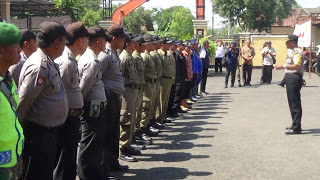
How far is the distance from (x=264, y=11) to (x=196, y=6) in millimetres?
10697

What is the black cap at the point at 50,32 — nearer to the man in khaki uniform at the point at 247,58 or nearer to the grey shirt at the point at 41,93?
the grey shirt at the point at 41,93

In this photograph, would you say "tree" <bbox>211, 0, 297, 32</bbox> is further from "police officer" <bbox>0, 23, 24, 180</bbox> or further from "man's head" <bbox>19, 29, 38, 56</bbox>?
"police officer" <bbox>0, 23, 24, 180</bbox>

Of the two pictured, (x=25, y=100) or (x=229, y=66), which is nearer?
(x=25, y=100)

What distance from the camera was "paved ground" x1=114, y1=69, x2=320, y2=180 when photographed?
6.87 metres

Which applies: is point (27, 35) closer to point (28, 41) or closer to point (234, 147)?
point (28, 41)

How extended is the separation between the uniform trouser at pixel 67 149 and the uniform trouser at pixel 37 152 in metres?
0.65

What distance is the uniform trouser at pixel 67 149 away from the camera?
4926 millimetres

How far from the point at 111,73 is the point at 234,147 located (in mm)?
3138

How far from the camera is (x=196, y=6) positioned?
53250 mm

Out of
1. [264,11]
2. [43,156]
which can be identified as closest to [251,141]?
[43,156]

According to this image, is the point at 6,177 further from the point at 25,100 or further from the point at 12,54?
the point at 25,100

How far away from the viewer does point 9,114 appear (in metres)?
3.08

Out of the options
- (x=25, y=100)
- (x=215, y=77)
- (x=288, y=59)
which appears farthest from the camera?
(x=215, y=77)

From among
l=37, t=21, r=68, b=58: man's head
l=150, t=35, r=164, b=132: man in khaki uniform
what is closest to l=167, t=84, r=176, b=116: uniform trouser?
l=150, t=35, r=164, b=132: man in khaki uniform
